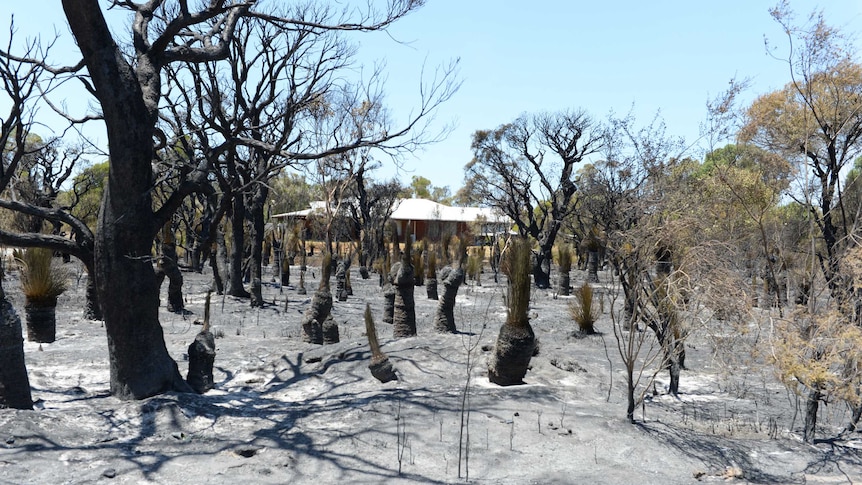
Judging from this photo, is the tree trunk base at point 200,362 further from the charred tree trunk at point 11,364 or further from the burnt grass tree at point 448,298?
the burnt grass tree at point 448,298

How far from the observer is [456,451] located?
5805mm

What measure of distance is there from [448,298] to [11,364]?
758cm

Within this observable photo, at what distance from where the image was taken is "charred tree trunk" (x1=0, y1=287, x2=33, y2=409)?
233 inches

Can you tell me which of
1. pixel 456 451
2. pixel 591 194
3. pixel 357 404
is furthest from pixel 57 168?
pixel 456 451

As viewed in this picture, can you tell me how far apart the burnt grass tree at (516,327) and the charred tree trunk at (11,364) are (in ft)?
17.1

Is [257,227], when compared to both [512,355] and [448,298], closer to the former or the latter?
[448,298]

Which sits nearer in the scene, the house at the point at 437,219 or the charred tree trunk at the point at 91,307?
the charred tree trunk at the point at 91,307

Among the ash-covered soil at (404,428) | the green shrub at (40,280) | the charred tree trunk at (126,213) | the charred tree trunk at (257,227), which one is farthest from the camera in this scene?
the charred tree trunk at (257,227)

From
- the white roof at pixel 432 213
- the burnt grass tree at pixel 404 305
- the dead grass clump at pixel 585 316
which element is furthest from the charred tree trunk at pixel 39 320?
the white roof at pixel 432 213

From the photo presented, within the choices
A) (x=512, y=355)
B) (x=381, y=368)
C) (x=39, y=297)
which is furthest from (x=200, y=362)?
(x=39, y=297)

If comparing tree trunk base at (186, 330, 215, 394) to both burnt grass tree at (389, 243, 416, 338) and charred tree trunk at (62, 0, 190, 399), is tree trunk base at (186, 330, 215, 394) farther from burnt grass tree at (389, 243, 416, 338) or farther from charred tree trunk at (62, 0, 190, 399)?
burnt grass tree at (389, 243, 416, 338)

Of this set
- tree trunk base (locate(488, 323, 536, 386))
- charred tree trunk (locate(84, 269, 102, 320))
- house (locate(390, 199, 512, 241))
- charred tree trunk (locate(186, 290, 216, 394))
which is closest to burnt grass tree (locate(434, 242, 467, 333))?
tree trunk base (locate(488, 323, 536, 386))

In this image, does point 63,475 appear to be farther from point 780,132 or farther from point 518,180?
point 518,180

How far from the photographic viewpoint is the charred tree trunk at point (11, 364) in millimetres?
5918
